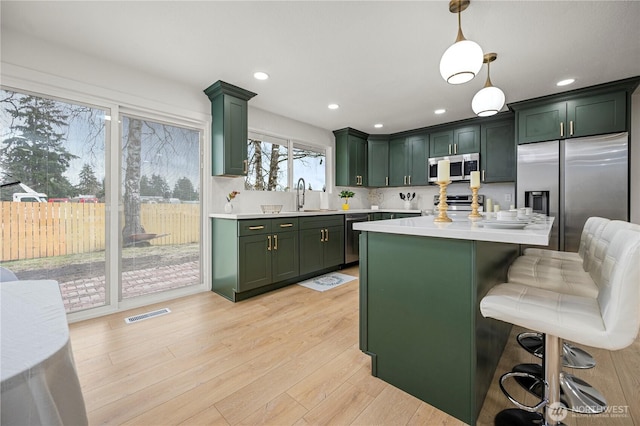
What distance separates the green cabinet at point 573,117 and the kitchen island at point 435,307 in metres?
2.77

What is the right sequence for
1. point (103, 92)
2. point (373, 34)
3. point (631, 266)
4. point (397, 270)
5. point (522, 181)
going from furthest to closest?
point (522, 181)
point (103, 92)
point (373, 34)
point (397, 270)
point (631, 266)

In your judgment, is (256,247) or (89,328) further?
(256,247)

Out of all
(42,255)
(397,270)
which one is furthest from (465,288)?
(42,255)

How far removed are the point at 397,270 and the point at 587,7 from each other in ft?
7.52

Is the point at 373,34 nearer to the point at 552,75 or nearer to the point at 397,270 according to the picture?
the point at 397,270

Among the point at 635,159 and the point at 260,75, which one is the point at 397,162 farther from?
the point at 260,75

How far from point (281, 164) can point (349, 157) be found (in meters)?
1.41

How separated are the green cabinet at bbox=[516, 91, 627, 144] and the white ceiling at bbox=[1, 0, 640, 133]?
0.98ft

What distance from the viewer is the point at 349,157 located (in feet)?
16.5

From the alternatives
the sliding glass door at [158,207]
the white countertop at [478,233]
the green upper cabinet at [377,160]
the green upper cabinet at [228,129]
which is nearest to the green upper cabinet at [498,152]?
the green upper cabinet at [377,160]

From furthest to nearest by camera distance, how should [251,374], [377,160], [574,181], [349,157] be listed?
[377,160]
[349,157]
[574,181]
[251,374]

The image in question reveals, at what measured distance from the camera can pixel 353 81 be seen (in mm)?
3027

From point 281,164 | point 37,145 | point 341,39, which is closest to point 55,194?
point 37,145

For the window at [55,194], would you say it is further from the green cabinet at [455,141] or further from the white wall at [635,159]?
the white wall at [635,159]
